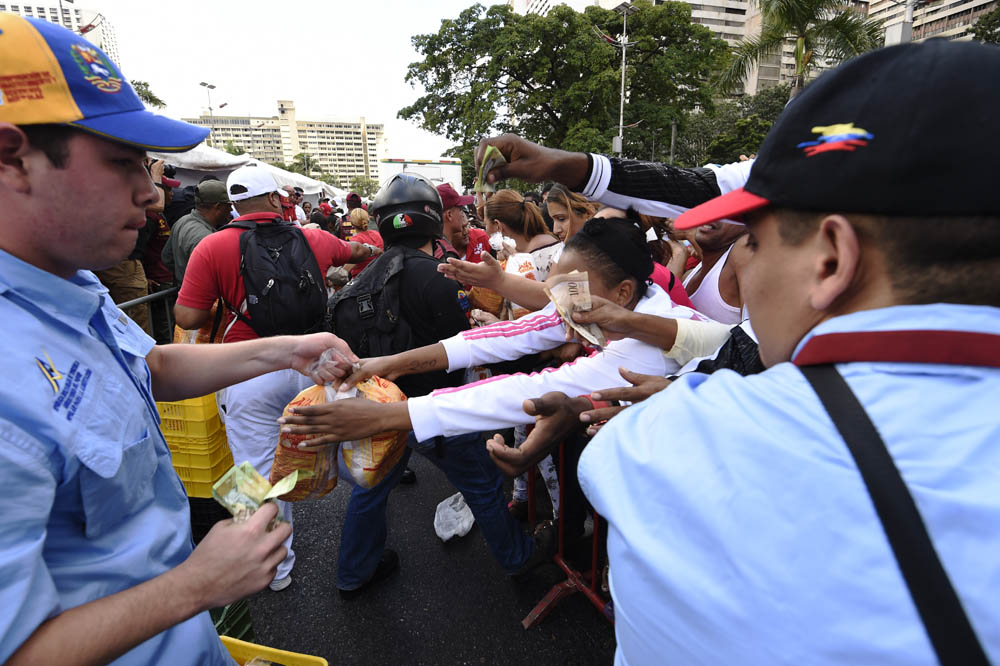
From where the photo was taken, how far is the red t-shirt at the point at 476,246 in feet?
17.6

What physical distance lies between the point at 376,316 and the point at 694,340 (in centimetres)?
163

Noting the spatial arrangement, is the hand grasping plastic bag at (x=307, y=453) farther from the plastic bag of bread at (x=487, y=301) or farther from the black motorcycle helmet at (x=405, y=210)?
the plastic bag of bread at (x=487, y=301)

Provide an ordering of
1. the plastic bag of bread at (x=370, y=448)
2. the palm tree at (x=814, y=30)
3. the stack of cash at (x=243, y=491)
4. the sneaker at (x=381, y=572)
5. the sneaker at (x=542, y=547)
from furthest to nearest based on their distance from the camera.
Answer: the palm tree at (x=814, y=30), the sneaker at (x=542, y=547), the sneaker at (x=381, y=572), the plastic bag of bread at (x=370, y=448), the stack of cash at (x=243, y=491)

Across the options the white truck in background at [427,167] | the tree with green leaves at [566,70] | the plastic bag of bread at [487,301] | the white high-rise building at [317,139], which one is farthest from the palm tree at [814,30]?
the white high-rise building at [317,139]

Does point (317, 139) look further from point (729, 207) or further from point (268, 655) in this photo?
point (729, 207)

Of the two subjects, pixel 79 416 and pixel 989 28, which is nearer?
pixel 79 416

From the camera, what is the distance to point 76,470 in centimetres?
95

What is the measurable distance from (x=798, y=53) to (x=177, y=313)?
20.7 m

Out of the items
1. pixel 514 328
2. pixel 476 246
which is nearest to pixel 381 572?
pixel 514 328

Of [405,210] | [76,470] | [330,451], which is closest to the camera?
[76,470]

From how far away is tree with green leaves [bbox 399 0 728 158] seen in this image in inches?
973

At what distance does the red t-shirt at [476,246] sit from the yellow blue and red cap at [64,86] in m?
3.98

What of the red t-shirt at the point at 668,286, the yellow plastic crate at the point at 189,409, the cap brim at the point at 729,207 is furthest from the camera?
the yellow plastic crate at the point at 189,409

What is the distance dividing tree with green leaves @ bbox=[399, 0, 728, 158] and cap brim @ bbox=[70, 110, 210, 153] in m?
25.0
